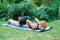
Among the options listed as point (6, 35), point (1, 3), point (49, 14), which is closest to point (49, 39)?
point (6, 35)

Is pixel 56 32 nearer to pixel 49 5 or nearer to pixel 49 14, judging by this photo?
pixel 49 14

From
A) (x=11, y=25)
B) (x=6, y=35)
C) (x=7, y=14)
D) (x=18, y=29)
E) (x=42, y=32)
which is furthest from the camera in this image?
(x=7, y=14)

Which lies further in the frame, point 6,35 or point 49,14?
point 49,14

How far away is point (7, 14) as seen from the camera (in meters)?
9.21

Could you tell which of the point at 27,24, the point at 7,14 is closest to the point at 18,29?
the point at 27,24

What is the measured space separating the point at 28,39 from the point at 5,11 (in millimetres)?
4445

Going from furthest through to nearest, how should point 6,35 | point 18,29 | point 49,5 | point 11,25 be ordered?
point 49,5 < point 11,25 < point 18,29 < point 6,35

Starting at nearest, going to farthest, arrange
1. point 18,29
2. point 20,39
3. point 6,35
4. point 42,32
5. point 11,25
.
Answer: point 20,39, point 6,35, point 42,32, point 18,29, point 11,25

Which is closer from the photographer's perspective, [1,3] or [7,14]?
[7,14]

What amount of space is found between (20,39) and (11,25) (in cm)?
215

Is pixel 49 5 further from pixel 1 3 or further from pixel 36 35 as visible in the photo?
pixel 36 35

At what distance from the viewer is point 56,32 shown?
6.27 meters

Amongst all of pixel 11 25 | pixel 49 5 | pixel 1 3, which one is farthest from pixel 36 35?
pixel 1 3

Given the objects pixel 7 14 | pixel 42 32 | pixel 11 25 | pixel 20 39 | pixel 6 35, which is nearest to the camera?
pixel 20 39
